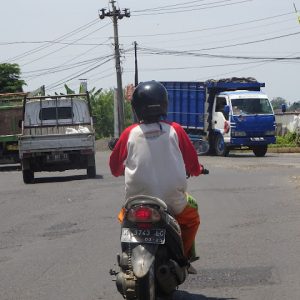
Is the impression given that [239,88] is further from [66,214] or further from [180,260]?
[180,260]

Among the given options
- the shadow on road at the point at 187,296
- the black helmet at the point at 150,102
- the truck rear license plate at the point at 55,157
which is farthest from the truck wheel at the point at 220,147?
the black helmet at the point at 150,102

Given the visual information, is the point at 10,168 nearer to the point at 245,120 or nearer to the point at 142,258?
the point at 245,120

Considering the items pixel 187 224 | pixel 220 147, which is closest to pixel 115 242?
pixel 187 224

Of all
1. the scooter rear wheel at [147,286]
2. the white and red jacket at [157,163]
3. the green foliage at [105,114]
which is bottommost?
the green foliage at [105,114]

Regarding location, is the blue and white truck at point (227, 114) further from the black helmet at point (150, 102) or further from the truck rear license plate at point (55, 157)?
the black helmet at point (150, 102)

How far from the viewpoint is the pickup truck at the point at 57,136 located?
2088cm

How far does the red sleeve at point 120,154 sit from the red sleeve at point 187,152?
1.25 ft

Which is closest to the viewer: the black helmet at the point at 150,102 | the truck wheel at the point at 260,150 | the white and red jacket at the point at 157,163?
the white and red jacket at the point at 157,163

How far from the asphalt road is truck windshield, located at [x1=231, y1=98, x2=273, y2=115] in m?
14.1

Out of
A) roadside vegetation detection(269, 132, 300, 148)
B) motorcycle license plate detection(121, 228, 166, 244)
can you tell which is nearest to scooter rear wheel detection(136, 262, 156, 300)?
motorcycle license plate detection(121, 228, 166, 244)

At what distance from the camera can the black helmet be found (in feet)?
21.0

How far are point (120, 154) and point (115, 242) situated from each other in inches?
147

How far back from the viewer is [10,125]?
1254 inches

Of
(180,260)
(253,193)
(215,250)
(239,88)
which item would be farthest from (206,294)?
(239,88)
